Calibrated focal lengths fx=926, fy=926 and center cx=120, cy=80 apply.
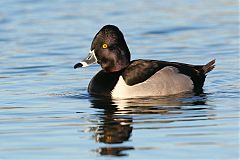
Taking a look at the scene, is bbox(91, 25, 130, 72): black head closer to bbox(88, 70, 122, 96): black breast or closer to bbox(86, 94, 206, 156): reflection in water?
bbox(88, 70, 122, 96): black breast

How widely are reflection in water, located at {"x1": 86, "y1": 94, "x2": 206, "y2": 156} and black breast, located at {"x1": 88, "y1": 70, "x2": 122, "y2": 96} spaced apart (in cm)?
16

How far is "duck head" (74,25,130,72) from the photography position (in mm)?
13609

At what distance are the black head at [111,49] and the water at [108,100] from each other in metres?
0.66

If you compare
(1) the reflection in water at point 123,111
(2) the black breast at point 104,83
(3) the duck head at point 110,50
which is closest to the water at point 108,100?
(1) the reflection in water at point 123,111

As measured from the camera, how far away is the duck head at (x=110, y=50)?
536 inches

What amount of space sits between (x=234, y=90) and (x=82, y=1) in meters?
12.6

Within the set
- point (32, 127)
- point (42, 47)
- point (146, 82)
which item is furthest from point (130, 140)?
point (42, 47)

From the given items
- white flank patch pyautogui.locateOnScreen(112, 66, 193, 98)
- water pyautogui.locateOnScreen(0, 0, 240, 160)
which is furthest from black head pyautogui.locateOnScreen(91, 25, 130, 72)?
water pyautogui.locateOnScreen(0, 0, 240, 160)

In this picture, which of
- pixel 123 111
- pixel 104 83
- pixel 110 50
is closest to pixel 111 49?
pixel 110 50

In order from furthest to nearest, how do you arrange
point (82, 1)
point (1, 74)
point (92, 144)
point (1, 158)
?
point (82, 1) < point (1, 74) < point (92, 144) < point (1, 158)

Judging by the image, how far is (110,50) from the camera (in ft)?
45.0

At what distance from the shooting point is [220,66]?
1597cm

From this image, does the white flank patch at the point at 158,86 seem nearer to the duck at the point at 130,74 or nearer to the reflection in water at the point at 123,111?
the duck at the point at 130,74

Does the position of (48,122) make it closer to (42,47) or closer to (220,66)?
(220,66)
